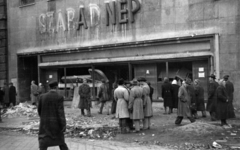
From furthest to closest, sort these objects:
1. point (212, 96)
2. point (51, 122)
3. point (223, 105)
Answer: point (212, 96), point (223, 105), point (51, 122)

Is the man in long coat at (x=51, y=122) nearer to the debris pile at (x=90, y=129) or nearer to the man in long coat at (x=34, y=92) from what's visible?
the debris pile at (x=90, y=129)

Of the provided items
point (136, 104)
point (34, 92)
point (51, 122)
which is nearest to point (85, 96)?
point (136, 104)

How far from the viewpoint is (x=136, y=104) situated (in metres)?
10.8

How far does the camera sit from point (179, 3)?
656 inches

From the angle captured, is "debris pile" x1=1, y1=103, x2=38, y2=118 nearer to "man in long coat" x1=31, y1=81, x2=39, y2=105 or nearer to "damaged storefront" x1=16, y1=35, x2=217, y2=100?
"man in long coat" x1=31, y1=81, x2=39, y2=105

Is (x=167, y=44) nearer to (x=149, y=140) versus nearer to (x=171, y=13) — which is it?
(x=171, y=13)

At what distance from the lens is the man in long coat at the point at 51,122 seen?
6.67m

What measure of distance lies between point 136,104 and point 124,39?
27.3 feet

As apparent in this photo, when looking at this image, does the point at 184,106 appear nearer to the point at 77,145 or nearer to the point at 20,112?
the point at 77,145

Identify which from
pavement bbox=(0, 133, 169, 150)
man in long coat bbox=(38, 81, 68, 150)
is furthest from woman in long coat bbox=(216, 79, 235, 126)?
man in long coat bbox=(38, 81, 68, 150)

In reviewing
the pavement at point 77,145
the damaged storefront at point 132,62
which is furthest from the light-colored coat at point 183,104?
the damaged storefront at point 132,62

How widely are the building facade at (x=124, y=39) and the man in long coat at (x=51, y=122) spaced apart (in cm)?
1038

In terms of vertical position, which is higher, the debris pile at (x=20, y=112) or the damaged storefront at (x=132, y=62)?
the damaged storefront at (x=132, y=62)

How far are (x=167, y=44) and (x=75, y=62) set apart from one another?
20.6 ft
